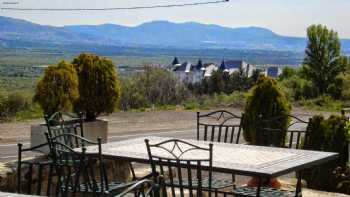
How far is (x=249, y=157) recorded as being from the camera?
6.04 metres

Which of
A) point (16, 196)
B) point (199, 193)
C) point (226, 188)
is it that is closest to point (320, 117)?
point (226, 188)

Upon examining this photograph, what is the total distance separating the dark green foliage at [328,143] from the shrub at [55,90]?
3.06m

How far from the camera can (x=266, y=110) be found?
10.9m

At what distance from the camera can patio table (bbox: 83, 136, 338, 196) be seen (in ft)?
17.7

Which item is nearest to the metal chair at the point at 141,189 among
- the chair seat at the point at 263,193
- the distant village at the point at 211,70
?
the chair seat at the point at 263,193

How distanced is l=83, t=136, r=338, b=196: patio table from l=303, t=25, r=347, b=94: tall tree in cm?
3386

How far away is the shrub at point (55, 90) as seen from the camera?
8.84 metres

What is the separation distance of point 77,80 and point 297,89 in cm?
2269

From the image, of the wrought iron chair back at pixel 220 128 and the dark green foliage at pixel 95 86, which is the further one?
the dark green foliage at pixel 95 86

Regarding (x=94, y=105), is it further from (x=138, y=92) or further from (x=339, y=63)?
(x=339, y=63)

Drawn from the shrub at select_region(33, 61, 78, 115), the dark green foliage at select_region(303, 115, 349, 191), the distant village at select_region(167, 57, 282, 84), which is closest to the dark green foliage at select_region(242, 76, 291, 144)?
the dark green foliage at select_region(303, 115, 349, 191)

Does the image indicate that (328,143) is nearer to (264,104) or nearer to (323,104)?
(264,104)

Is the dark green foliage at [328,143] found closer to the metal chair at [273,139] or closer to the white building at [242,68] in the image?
the metal chair at [273,139]

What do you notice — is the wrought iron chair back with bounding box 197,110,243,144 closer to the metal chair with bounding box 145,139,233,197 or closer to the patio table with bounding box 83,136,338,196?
the patio table with bounding box 83,136,338,196
